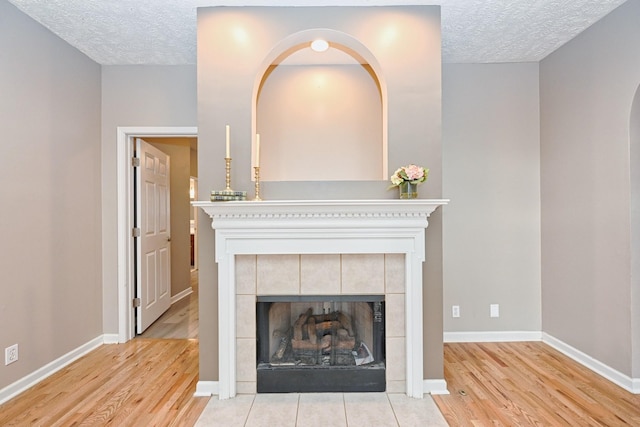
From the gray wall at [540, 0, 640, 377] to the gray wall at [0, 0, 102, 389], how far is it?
409cm

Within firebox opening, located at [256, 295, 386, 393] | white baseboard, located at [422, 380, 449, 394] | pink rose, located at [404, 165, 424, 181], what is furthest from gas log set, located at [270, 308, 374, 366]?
pink rose, located at [404, 165, 424, 181]

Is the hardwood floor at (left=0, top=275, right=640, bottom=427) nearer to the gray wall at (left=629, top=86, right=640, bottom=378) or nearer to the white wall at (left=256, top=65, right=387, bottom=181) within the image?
the gray wall at (left=629, top=86, right=640, bottom=378)

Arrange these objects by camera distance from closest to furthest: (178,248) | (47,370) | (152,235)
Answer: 1. (47,370)
2. (152,235)
3. (178,248)

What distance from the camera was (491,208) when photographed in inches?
127

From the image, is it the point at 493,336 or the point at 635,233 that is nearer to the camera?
the point at 635,233

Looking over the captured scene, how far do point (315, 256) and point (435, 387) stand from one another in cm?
118

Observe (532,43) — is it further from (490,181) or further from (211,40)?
(211,40)

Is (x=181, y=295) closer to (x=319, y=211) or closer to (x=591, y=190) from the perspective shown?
(x=319, y=211)

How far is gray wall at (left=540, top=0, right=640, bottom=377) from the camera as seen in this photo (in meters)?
2.39

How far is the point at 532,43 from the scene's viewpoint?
289cm

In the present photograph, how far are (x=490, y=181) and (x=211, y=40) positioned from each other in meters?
2.61

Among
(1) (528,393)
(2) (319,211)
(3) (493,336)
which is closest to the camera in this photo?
(2) (319,211)

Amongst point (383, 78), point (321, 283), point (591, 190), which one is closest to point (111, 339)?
point (321, 283)

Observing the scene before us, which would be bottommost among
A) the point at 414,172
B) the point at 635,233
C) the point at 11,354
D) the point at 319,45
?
the point at 11,354
